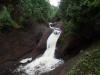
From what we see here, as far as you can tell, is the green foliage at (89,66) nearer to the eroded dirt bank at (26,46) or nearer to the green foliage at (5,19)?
the eroded dirt bank at (26,46)

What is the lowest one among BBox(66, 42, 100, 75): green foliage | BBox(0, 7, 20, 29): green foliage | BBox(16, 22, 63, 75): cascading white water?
BBox(16, 22, 63, 75): cascading white water

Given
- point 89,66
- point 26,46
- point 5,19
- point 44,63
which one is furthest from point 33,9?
point 89,66

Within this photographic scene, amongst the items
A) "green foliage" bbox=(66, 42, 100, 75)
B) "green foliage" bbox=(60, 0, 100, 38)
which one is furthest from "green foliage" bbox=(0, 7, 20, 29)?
"green foliage" bbox=(66, 42, 100, 75)

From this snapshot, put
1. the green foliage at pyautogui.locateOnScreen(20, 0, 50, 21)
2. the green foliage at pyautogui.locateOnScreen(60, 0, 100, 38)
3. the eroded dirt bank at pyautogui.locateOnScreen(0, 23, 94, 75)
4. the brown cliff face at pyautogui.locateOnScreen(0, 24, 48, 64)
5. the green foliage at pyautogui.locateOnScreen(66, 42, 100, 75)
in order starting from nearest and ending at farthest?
the green foliage at pyautogui.locateOnScreen(66, 42, 100, 75) < the green foliage at pyautogui.locateOnScreen(60, 0, 100, 38) < the eroded dirt bank at pyautogui.locateOnScreen(0, 23, 94, 75) < the brown cliff face at pyautogui.locateOnScreen(0, 24, 48, 64) < the green foliage at pyautogui.locateOnScreen(20, 0, 50, 21)

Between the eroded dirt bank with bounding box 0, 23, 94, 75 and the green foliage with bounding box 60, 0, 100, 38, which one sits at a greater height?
the green foliage with bounding box 60, 0, 100, 38

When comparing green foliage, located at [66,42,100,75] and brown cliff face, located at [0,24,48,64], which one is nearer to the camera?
green foliage, located at [66,42,100,75]

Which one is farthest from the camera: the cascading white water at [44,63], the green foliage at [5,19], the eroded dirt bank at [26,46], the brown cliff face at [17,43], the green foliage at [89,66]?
the green foliage at [5,19]

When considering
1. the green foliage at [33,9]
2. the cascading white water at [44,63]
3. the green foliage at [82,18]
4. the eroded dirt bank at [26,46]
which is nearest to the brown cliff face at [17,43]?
the eroded dirt bank at [26,46]

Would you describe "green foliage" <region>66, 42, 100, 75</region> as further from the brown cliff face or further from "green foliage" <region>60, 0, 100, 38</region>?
the brown cliff face

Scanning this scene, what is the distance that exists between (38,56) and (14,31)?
164 inches

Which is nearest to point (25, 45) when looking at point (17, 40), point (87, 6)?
point (17, 40)

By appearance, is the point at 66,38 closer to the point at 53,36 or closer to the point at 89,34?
the point at 89,34

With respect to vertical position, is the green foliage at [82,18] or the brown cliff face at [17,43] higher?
the green foliage at [82,18]

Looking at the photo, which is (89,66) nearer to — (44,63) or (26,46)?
(44,63)
